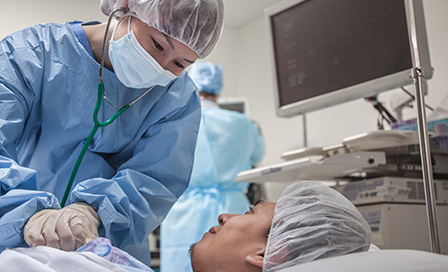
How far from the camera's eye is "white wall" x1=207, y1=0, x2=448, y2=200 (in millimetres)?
2668

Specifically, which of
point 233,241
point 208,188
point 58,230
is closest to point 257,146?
point 208,188

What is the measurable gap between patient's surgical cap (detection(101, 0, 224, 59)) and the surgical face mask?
0.06 metres

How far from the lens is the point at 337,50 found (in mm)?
2266

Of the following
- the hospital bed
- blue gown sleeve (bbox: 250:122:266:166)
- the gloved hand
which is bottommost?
the hospital bed

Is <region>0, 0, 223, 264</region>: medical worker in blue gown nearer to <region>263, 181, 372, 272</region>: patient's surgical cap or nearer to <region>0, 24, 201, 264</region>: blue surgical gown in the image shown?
<region>0, 24, 201, 264</region>: blue surgical gown

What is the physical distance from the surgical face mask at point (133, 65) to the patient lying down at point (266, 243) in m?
0.44

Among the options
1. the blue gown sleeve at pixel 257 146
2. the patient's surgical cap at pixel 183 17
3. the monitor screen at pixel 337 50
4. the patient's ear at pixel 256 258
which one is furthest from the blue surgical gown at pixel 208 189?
the patient's ear at pixel 256 258

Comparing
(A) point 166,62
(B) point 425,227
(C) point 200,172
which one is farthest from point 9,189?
(C) point 200,172

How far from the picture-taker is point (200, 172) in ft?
9.37

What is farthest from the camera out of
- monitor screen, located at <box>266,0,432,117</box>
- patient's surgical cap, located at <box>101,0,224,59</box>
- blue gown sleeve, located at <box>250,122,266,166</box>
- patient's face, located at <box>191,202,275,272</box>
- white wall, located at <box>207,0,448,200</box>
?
blue gown sleeve, located at <box>250,122,266,166</box>

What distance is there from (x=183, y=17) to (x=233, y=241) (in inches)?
23.9

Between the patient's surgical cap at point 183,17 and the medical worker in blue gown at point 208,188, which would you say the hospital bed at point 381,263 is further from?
the medical worker in blue gown at point 208,188

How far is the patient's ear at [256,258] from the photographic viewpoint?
1095 mm

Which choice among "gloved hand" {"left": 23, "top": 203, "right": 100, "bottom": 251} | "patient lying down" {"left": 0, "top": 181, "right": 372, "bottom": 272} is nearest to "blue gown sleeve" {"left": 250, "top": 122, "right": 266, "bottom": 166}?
"patient lying down" {"left": 0, "top": 181, "right": 372, "bottom": 272}
